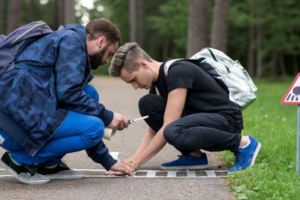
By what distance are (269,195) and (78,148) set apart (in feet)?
5.15

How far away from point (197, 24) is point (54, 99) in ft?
62.7

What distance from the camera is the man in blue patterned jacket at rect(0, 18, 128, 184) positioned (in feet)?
15.5

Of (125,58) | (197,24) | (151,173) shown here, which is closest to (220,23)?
(197,24)

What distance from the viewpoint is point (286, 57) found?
177 feet

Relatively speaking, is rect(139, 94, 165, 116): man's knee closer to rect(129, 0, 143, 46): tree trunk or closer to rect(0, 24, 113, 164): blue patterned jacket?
rect(0, 24, 113, 164): blue patterned jacket

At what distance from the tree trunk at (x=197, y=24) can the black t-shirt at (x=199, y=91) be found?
1750 cm

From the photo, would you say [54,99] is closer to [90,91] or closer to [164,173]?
[90,91]

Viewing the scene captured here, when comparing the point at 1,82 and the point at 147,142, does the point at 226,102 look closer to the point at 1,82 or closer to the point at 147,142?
the point at 147,142

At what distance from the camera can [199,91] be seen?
17.9ft

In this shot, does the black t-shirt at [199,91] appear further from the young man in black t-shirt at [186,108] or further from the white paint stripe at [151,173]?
the white paint stripe at [151,173]

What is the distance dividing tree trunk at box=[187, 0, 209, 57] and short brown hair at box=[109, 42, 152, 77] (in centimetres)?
1784

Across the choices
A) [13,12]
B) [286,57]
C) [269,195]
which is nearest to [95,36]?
[269,195]

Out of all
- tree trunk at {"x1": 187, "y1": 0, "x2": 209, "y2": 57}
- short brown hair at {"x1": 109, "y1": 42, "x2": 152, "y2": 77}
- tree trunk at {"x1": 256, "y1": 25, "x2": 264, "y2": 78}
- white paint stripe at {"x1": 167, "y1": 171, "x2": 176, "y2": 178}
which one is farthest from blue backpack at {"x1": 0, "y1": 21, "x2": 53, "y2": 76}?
tree trunk at {"x1": 256, "y1": 25, "x2": 264, "y2": 78}

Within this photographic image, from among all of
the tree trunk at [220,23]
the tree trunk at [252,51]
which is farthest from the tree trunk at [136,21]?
the tree trunk at [220,23]
